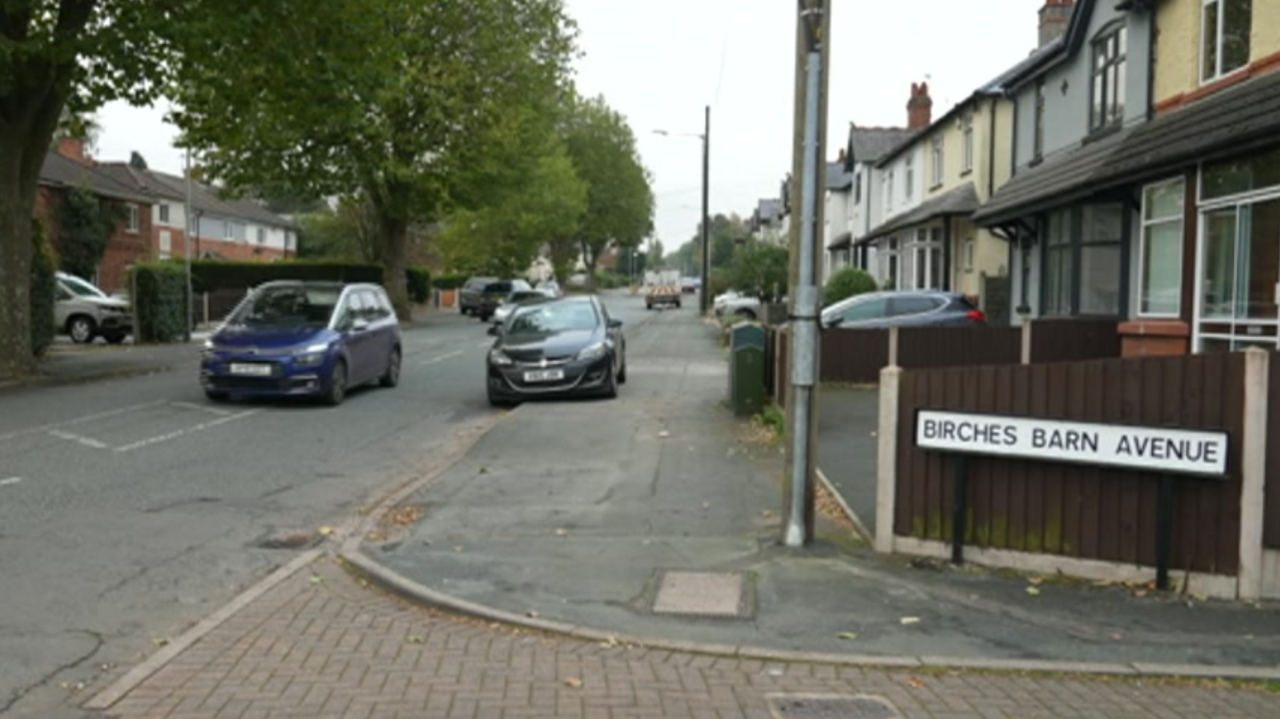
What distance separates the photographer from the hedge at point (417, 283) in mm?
50969

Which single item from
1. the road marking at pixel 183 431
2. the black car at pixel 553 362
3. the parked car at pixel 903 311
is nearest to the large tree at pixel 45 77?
the road marking at pixel 183 431

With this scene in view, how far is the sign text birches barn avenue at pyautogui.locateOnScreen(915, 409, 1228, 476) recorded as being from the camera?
6.20 m

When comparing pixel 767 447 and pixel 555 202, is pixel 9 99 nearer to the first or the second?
pixel 767 447

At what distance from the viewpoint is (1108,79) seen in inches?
723

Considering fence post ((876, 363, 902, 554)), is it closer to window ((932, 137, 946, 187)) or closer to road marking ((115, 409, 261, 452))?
road marking ((115, 409, 261, 452))

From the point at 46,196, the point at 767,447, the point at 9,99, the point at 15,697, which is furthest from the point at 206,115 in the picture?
the point at 46,196

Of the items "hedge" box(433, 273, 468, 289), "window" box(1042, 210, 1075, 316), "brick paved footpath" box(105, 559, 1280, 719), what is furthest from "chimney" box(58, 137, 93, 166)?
"brick paved footpath" box(105, 559, 1280, 719)

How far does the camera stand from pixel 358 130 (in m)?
32.3

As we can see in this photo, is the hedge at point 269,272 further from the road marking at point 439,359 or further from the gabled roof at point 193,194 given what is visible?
the road marking at point 439,359

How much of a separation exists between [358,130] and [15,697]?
29.3 m

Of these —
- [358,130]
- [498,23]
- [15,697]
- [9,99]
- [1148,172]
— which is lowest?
[15,697]

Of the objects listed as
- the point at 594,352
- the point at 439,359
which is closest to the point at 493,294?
the point at 439,359

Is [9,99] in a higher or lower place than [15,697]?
higher

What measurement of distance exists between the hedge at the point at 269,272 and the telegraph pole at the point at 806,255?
106 feet
